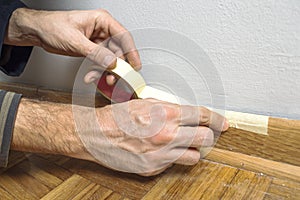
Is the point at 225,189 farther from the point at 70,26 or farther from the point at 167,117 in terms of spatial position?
the point at 70,26

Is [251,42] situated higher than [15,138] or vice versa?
[251,42]

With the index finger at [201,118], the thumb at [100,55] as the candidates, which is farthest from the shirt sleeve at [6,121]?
the index finger at [201,118]

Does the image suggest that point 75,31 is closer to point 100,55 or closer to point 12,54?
point 100,55

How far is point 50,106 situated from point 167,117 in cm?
21

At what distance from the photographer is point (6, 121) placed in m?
0.47

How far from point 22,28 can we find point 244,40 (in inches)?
17.5

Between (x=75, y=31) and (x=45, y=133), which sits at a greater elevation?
(x=75, y=31)

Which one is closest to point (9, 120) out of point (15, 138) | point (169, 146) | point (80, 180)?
point (15, 138)

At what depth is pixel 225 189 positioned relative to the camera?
0.49 meters

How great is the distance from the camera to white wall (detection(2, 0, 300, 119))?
1.52ft

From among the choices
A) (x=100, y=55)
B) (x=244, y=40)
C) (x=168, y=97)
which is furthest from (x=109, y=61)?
(x=244, y=40)

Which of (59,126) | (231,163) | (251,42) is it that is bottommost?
(231,163)

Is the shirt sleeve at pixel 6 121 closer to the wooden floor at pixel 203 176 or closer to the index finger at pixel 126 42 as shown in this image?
the wooden floor at pixel 203 176

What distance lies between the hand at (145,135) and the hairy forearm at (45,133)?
0.7 inches
